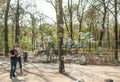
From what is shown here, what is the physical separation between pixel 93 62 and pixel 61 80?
885 cm

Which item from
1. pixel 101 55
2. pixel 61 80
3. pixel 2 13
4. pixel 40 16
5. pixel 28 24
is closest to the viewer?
pixel 61 80

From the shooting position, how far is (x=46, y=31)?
45.1 meters

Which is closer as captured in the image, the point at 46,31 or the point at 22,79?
the point at 22,79

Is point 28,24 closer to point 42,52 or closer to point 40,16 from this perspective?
point 40,16

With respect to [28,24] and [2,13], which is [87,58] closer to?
[2,13]

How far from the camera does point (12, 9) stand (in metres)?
30.2

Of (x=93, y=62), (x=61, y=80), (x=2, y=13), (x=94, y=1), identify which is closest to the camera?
(x=61, y=80)

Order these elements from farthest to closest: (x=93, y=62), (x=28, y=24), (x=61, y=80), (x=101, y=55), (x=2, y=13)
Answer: (x=28, y=24) → (x=2, y=13) → (x=101, y=55) → (x=93, y=62) → (x=61, y=80)

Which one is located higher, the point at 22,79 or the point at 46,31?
the point at 46,31

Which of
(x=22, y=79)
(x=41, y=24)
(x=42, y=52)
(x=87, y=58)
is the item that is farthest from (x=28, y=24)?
(x=22, y=79)

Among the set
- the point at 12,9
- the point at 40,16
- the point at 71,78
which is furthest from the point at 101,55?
the point at 40,16

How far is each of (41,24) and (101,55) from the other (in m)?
25.6

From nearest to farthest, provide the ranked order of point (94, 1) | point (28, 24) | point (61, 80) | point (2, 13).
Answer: point (61, 80) < point (94, 1) < point (2, 13) < point (28, 24)

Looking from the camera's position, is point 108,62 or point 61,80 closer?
point 61,80
